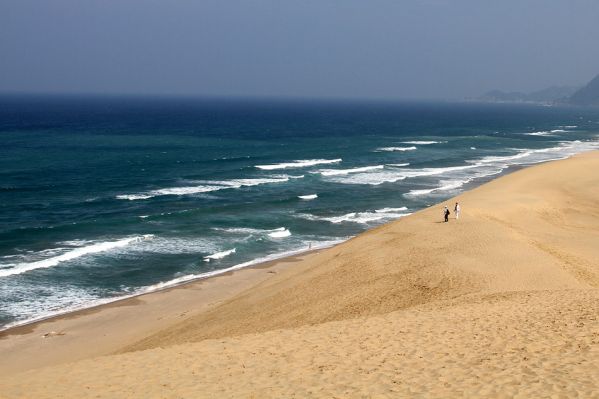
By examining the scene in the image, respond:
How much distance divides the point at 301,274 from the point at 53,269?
13.5 meters

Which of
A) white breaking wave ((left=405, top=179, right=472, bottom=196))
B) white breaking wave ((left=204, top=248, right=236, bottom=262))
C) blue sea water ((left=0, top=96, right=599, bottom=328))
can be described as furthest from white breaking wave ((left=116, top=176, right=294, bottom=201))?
white breaking wave ((left=204, top=248, right=236, bottom=262))

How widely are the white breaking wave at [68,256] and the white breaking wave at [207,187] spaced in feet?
43.1

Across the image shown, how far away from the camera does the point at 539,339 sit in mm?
13852

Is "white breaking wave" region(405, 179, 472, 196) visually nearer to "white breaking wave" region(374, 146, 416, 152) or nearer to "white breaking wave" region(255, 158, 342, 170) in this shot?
"white breaking wave" region(255, 158, 342, 170)

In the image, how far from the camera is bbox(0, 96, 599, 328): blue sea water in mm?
32500

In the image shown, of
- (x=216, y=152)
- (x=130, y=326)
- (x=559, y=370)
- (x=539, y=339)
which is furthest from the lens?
(x=216, y=152)

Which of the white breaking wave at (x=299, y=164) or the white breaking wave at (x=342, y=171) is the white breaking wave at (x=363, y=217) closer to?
the white breaking wave at (x=342, y=171)

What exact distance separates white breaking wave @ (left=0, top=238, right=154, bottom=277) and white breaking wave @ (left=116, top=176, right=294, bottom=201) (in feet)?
43.1

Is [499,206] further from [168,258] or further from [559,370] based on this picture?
[559,370]

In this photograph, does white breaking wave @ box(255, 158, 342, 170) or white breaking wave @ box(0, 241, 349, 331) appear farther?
white breaking wave @ box(255, 158, 342, 170)

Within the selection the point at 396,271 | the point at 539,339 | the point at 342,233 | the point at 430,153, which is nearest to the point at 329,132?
the point at 430,153

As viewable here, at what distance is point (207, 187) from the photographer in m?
56.6

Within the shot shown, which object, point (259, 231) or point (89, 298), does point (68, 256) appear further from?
point (259, 231)

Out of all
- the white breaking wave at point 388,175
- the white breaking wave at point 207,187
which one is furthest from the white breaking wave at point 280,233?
the white breaking wave at point 388,175
